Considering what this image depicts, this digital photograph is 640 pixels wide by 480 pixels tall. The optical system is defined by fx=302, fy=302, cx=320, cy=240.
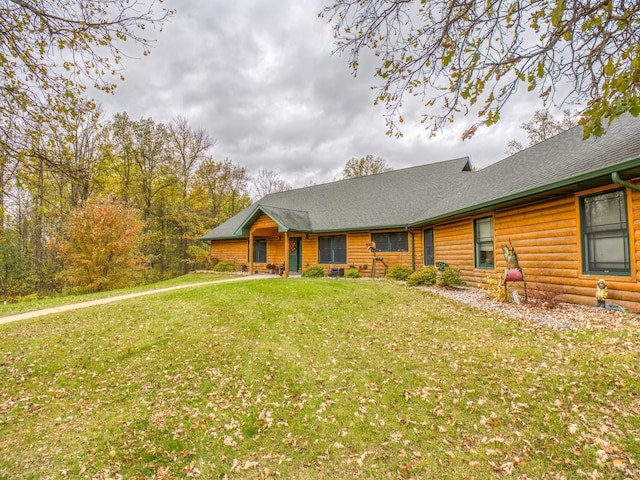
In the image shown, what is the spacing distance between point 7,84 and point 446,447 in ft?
22.5

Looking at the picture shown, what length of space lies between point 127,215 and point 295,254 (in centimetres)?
917

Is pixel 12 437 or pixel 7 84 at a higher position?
pixel 7 84

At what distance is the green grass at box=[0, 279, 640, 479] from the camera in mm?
2836

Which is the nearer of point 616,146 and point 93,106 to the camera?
point 93,106

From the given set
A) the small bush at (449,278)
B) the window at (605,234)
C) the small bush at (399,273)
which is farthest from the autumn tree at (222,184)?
the window at (605,234)

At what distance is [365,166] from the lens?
37719 mm

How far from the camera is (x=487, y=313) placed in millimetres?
6871

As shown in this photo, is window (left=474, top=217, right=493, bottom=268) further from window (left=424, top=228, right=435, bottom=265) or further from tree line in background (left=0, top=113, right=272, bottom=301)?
tree line in background (left=0, top=113, right=272, bottom=301)

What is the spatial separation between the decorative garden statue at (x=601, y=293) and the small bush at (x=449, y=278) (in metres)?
4.32

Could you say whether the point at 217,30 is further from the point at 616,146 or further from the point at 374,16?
the point at 616,146

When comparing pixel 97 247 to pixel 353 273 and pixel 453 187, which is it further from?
pixel 453 187

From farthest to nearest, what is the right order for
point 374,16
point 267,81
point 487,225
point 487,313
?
point 267,81 → point 487,225 → point 487,313 → point 374,16

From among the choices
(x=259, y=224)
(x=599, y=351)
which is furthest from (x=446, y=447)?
(x=259, y=224)

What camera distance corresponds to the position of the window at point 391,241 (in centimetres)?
1445
